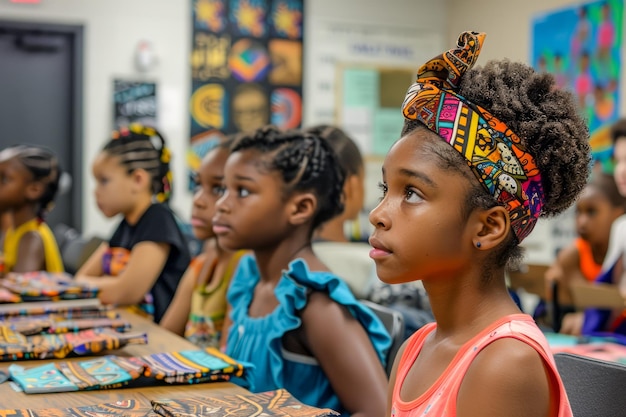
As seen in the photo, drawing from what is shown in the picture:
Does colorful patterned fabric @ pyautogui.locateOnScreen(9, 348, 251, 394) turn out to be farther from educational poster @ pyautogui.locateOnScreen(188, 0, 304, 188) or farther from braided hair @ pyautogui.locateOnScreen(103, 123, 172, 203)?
educational poster @ pyautogui.locateOnScreen(188, 0, 304, 188)

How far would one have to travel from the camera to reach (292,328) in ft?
5.42

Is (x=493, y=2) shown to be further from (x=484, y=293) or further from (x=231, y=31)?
(x=484, y=293)

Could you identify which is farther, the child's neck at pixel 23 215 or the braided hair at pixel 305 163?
the child's neck at pixel 23 215

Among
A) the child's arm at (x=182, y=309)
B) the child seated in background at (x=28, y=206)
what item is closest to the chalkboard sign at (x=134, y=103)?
the child seated in background at (x=28, y=206)

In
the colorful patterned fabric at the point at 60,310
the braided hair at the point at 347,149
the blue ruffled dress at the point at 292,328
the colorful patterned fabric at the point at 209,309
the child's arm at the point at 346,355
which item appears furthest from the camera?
the braided hair at the point at 347,149

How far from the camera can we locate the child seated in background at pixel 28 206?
11.1 ft

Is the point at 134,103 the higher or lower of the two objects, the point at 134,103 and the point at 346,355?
the higher

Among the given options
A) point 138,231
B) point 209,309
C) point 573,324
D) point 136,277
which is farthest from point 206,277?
point 573,324

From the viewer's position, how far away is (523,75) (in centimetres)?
→ 111

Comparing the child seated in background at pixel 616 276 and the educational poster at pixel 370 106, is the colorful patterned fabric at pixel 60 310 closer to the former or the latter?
the child seated in background at pixel 616 276

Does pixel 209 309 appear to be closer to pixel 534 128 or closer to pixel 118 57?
pixel 534 128

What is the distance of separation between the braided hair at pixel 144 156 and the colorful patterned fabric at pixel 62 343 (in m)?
1.23

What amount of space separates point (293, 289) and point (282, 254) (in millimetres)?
219

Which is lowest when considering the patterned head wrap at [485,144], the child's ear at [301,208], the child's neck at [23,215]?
the child's neck at [23,215]
